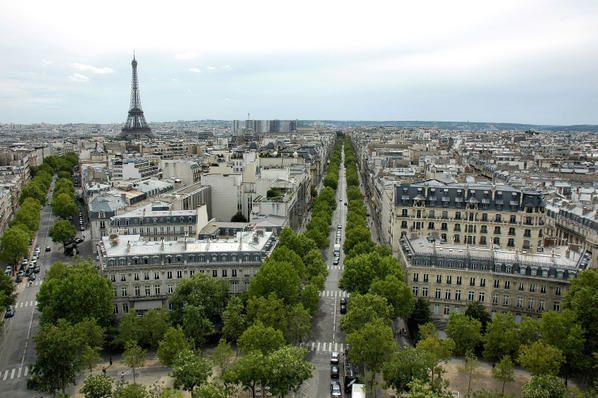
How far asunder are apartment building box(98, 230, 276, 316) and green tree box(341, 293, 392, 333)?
47.1 feet

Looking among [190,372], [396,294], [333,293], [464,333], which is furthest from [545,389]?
[333,293]

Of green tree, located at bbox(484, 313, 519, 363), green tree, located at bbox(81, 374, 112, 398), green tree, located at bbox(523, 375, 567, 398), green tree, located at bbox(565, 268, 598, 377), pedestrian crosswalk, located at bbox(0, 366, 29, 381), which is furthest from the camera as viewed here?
pedestrian crosswalk, located at bbox(0, 366, 29, 381)

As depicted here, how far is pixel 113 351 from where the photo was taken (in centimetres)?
5181

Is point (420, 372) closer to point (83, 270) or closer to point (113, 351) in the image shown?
point (113, 351)

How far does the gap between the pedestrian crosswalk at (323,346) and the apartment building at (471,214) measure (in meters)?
23.9

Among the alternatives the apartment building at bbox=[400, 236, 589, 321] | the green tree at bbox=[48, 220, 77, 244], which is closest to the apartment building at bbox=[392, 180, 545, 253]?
the apartment building at bbox=[400, 236, 589, 321]

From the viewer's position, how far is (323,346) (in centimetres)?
5344

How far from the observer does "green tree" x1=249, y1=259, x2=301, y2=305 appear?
174 feet

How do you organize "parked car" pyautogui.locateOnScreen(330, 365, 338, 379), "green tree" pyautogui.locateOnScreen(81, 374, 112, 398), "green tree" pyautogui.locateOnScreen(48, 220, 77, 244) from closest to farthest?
"green tree" pyautogui.locateOnScreen(81, 374, 112, 398) → "parked car" pyautogui.locateOnScreen(330, 365, 338, 379) → "green tree" pyautogui.locateOnScreen(48, 220, 77, 244)

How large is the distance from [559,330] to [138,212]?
60180mm

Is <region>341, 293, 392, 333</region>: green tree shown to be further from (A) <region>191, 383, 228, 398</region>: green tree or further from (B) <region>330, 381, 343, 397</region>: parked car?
(A) <region>191, 383, 228, 398</region>: green tree

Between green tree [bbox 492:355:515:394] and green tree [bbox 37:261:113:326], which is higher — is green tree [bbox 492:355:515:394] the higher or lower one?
the lower one

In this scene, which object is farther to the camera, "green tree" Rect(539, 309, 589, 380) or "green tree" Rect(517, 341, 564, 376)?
"green tree" Rect(539, 309, 589, 380)

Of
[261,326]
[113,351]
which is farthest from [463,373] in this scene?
[113,351]
